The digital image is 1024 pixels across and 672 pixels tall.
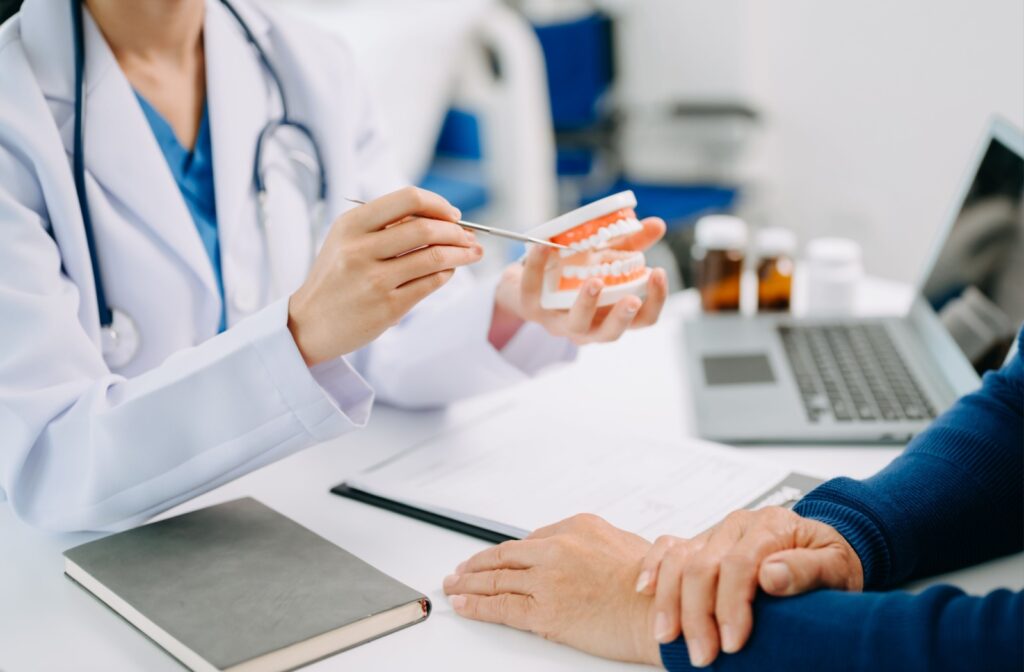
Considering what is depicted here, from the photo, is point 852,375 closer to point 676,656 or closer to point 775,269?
point 775,269

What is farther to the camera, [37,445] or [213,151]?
[213,151]

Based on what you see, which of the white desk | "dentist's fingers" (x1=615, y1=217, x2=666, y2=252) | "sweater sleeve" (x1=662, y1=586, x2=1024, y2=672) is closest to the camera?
"sweater sleeve" (x1=662, y1=586, x2=1024, y2=672)

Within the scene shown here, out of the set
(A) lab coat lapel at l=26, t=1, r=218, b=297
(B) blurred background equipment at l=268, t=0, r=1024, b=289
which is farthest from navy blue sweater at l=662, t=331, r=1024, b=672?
(B) blurred background equipment at l=268, t=0, r=1024, b=289

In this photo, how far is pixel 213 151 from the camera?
3.47 feet

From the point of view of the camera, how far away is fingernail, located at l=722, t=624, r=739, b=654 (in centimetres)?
62

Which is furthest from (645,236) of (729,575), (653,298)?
(729,575)

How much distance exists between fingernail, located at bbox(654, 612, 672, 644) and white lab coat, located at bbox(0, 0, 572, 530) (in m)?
0.31

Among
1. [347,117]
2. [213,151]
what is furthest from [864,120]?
[213,151]

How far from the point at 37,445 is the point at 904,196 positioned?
226cm

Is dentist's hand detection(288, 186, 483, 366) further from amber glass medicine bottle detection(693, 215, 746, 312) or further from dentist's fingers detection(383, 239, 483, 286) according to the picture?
amber glass medicine bottle detection(693, 215, 746, 312)

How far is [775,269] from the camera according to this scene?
1.32 metres

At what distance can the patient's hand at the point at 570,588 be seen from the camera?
0.66m

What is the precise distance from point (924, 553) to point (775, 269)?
2.10 feet

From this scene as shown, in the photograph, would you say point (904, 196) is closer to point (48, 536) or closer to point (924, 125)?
point (924, 125)
